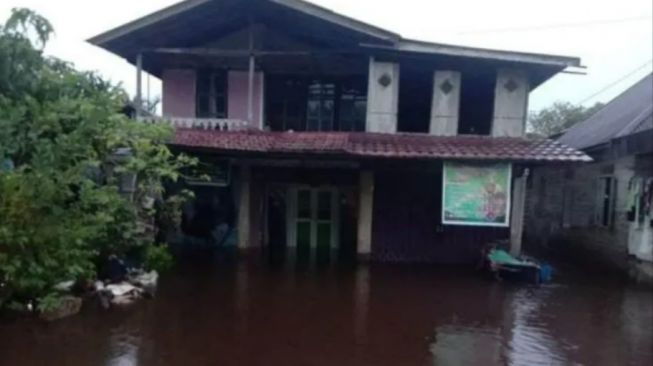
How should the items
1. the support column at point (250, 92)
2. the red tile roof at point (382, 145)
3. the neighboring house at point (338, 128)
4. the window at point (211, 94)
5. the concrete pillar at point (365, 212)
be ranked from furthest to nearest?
the window at point (211, 94) → the concrete pillar at point (365, 212) → the support column at point (250, 92) → the neighboring house at point (338, 128) → the red tile roof at point (382, 145)

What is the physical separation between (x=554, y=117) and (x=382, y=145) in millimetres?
26880

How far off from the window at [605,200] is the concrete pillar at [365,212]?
5.83 m

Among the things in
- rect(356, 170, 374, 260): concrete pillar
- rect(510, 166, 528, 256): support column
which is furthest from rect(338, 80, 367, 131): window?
rect(510, 166, 528, 256): support column

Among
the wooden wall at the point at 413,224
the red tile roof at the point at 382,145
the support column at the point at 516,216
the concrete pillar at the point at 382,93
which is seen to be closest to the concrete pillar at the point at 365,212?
the wooden wall at the point at 413,224

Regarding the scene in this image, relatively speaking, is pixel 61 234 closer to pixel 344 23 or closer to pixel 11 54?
pixel 11 54

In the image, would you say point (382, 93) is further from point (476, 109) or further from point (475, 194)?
point (476, 109)

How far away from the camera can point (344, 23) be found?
1319cm

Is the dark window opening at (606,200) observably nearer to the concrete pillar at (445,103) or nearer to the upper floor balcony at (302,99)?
the upper floor balcony at (302,99)

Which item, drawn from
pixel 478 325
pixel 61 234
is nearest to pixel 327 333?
pixel 478 325

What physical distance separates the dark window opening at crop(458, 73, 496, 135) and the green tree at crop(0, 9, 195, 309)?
8275mm

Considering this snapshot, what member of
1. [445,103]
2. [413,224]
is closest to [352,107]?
[445,103]

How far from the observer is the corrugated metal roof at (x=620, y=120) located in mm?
13717

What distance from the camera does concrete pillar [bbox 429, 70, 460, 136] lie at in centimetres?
1333

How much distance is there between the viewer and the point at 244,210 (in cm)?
1420
